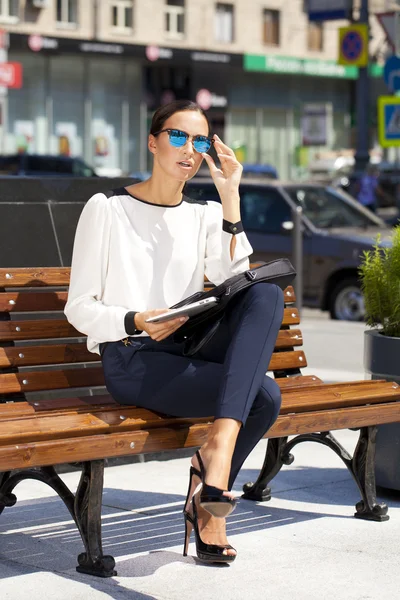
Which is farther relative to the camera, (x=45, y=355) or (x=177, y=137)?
(x=45, y=355)

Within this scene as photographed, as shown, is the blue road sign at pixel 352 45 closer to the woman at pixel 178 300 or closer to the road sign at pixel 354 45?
the road sign at pixel 354 45

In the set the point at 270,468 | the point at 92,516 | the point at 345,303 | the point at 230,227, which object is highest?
the point at 230,227

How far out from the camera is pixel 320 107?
144ft

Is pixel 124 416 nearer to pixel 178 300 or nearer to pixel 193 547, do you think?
pixel 178 300

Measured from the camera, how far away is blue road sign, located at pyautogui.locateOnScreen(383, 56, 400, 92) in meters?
14.2

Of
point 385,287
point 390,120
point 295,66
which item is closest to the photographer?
point 385,287

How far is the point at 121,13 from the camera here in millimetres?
42000

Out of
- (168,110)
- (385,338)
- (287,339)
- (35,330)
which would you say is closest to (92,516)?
(35,330)

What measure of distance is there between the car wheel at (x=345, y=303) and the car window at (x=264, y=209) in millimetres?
915

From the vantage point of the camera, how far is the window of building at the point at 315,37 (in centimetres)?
4866

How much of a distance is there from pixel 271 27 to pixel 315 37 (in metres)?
2.40

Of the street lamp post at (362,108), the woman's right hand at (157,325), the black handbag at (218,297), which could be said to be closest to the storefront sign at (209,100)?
the street lamp post at (362,108)

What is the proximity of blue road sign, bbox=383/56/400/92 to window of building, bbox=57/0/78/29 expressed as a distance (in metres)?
27.7

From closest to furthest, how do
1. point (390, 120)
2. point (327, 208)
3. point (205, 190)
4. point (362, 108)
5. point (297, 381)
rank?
point (297, 381) → point (205, 190) → point (390, 120) → point (327, 208) → point (362, 108)
